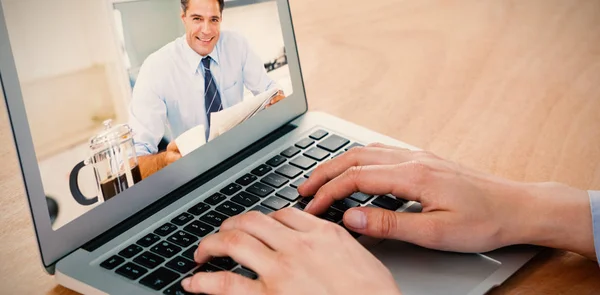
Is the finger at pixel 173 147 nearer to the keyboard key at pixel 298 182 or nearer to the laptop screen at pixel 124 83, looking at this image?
the laptop screen at pixel 124 83

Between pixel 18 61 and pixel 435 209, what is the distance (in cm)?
45

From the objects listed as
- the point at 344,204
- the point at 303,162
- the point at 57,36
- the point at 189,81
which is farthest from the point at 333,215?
the point at 57,36

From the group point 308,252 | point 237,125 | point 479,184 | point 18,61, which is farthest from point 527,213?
point 18,61

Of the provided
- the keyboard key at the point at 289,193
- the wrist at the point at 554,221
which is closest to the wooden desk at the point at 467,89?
the wrist at the point at 554,221

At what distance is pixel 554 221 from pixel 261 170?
1.15 feet

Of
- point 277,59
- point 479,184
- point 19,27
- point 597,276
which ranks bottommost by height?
point 597,276

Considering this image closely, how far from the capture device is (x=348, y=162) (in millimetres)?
988

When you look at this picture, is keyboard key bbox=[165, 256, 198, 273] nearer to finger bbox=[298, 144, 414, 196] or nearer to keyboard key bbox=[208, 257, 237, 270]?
keyboard key bbox=[208, 257, 237, 270]

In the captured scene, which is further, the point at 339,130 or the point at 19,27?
the point at 339,130

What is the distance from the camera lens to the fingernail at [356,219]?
2.90 feet

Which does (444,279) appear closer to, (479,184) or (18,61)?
(479,184)

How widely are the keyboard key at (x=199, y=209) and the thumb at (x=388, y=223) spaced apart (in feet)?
0.57

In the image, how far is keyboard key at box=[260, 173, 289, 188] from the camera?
3.30ft

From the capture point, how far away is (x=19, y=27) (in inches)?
32.1
